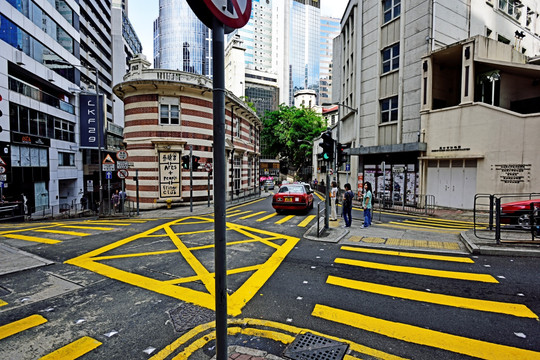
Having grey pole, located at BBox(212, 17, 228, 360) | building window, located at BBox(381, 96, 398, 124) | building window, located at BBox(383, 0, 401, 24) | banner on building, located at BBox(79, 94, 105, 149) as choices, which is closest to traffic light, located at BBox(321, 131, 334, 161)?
grey pole, located at BBox(212, 17, 228, 360)

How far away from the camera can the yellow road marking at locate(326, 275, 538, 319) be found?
460cm

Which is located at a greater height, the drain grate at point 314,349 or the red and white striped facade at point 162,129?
the red and white striped facade at point 162,129

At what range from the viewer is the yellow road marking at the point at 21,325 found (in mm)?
4039

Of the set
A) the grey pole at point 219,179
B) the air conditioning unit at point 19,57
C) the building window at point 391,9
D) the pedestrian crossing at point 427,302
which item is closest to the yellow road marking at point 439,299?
the pedestrian crossing at point 427,302

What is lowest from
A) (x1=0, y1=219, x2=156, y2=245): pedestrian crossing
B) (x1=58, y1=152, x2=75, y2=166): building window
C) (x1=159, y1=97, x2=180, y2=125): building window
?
(x1=0, y1=219, x2=156, y2=245): pedestrian crossing

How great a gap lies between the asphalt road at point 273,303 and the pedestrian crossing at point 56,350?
2 centimetres

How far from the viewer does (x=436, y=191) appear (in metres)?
19.8

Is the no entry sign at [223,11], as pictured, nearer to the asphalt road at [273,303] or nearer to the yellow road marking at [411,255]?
the asphalt road at [273,303]

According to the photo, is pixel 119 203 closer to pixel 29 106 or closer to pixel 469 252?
pixel 29 106

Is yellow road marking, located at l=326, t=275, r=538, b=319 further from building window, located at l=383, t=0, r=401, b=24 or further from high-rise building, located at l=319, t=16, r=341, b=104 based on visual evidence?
high-rise building, located at l=319, t=16, r=341, b=104

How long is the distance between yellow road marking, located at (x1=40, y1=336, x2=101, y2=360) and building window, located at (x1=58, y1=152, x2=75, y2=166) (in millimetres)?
32614

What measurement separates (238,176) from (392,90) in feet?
54.1

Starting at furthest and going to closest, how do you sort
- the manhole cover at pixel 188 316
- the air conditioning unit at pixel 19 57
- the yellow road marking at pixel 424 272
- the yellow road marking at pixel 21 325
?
the air conditioning unit at pixel 19 57 < the yellow road marking at pixel 424 272 < the manhole cover at pixel 188 316 < the yellow road marking at pixel 21 325

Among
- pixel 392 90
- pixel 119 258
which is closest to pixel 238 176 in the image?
pixel 392 90
